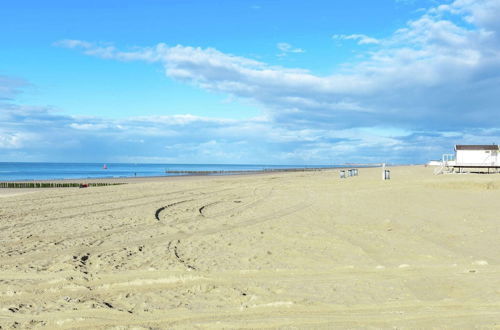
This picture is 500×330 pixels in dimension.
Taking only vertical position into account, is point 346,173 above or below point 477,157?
below

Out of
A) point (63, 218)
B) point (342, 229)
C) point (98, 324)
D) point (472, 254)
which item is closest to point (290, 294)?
point (98, 324)

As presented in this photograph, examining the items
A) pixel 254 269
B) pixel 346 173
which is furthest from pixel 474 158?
pixel 254 269

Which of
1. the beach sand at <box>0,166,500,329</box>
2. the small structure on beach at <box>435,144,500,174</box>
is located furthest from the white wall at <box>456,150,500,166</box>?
the beach sand at <box>0,166,500,329</box>

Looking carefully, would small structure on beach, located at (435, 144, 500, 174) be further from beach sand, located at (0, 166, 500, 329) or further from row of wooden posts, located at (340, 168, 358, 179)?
beach sand, located at (0, 166, 500, 329)

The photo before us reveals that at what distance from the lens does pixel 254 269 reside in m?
7.03

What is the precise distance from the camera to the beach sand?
15.9 ft

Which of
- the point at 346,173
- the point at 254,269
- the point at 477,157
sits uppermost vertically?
the point at 477,157

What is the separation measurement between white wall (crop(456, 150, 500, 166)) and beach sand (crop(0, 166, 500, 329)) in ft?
98.8

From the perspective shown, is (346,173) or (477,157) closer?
(477,157)

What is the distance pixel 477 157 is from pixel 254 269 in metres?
42.0

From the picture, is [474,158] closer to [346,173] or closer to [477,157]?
[477,157]

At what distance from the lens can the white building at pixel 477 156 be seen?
40906 mm

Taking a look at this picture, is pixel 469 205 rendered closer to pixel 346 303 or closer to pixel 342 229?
pixel 342 229

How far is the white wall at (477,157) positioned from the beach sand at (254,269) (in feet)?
98.8
